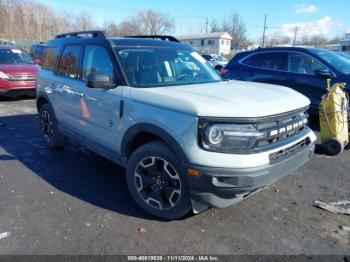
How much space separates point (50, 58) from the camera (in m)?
5.63

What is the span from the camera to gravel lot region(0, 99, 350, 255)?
3043 millimetres

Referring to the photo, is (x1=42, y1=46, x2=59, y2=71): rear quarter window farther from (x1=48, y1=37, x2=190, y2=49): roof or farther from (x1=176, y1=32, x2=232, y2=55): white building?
(x1=176, y1=32, x2=232, y2=55): white building

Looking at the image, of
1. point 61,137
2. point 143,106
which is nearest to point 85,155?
point 61,137

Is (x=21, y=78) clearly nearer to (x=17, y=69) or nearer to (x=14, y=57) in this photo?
(x=17, y=69)

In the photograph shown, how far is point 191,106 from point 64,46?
3047 millimetres

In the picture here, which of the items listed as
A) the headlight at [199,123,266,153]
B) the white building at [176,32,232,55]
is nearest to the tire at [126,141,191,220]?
the headlight at [199,123,266,153]

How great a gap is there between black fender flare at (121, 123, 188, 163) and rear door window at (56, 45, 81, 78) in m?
1.52

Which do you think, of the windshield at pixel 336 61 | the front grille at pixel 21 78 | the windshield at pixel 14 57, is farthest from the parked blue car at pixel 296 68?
the windshield at pixel 14 57

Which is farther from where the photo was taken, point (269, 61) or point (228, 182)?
point (269, 61)

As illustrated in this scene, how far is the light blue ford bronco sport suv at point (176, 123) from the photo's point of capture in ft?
9.53

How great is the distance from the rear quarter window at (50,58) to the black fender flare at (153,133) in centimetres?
253

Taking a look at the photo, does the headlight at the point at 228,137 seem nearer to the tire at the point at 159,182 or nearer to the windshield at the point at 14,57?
the tire at the point at 159,182

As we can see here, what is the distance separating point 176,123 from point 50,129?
3459 mm

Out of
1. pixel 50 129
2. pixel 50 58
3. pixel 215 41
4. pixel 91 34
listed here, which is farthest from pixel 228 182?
pixel 215 41
